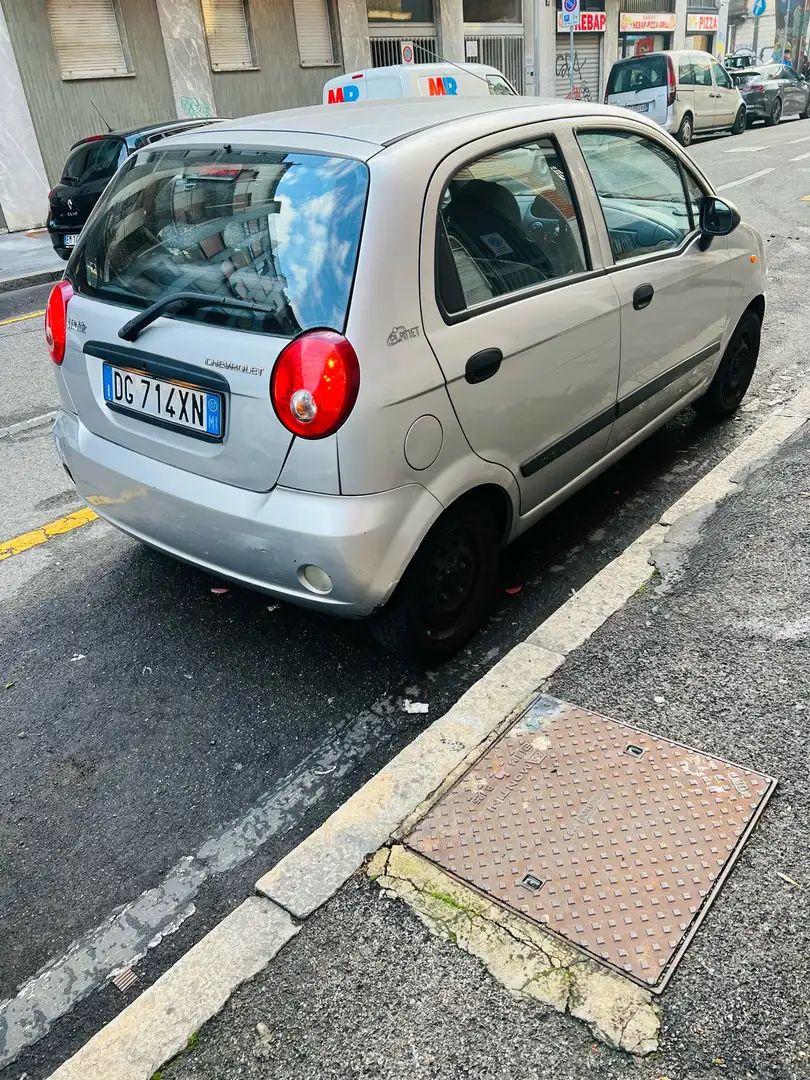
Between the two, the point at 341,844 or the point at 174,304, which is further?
the point at 174,304

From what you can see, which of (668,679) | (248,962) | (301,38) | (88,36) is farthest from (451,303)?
(301,38)

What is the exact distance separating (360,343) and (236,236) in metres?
0.62

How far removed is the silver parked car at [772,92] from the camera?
23531 millimetres

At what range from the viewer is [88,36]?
15.1 m

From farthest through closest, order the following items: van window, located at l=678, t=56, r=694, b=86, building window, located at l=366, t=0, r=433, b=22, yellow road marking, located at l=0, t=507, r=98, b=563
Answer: building window, located at l=366, t=0, r=433, b=22, van window, located at l=678, t=56, r=694, b=86, yellow road marking, located at l=0, t=507, r=98, b=563

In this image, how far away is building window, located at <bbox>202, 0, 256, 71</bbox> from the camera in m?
17.1

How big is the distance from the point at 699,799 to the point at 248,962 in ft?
4.12

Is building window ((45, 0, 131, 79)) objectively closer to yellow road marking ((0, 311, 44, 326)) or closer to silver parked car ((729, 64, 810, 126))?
yellow road marking ((0, 311, 44, 326))

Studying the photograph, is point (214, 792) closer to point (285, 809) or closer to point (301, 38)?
point (285, 809)

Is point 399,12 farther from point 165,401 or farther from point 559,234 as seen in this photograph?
point 165,401

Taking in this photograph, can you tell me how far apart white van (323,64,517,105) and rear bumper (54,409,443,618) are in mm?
10230

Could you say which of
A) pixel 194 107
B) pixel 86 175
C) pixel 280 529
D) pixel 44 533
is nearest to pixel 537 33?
pixel 194 107

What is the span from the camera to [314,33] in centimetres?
1905

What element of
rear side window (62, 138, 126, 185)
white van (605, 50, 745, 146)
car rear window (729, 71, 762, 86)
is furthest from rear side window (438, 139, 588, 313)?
Answer: car rear window (729, 71, 762, 86)
